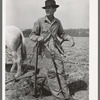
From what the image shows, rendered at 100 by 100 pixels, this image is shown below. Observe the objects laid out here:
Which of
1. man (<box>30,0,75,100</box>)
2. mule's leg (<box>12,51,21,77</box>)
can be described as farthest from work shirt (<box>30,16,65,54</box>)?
mule's leg (<box>12,51,21,77</box>)

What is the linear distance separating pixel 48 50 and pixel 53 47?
3 centimetres

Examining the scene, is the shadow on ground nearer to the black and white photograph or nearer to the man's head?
the black and white photograph

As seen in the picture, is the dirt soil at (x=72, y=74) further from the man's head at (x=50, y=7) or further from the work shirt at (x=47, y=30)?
the man's head at (x=50, y=7)

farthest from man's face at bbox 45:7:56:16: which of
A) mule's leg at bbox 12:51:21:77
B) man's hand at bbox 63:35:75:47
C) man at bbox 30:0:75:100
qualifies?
mule's leg at bbox 12:51:21:77

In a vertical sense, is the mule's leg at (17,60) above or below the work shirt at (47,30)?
below

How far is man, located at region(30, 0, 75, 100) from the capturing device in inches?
51.2

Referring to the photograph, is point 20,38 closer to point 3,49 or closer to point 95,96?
point 3,49

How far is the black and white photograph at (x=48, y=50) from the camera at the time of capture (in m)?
1.29

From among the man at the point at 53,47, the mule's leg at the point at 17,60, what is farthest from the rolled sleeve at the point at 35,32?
the mule's leg at the point at 17,60

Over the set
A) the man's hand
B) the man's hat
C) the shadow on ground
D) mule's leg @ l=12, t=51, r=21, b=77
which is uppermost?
the man's hat

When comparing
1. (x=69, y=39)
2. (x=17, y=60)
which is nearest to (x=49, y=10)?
(x=69, y=39)

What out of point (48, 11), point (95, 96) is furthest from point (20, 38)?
point (95, 96)

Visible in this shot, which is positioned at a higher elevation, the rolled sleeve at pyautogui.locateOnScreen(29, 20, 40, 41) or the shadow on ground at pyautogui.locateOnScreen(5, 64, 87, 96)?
the rolled sleeve at pyautogui.locateOnScreen(29, 20, 40, 41)

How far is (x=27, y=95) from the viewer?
1.32 metres
